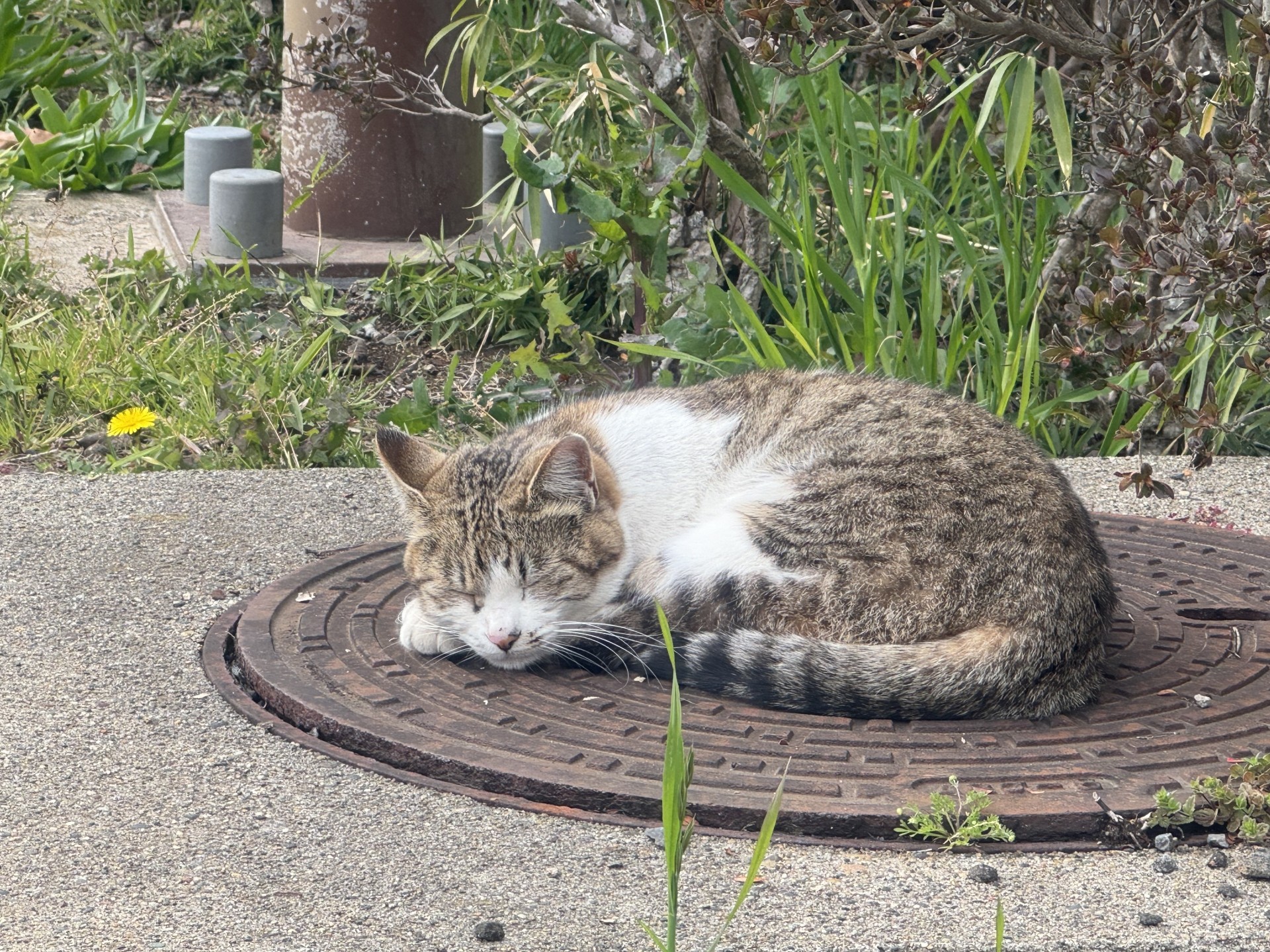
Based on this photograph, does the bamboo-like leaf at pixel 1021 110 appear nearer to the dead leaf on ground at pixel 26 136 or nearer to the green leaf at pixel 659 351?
the green leaf at pixel 659 351

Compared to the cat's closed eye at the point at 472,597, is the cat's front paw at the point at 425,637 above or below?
below

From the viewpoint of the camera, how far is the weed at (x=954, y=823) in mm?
2314

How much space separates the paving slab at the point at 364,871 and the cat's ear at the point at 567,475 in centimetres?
76

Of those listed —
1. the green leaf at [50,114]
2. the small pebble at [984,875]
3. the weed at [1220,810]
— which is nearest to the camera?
the small pebble at [984,875]

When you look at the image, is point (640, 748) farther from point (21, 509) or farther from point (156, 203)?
point (156, 203)

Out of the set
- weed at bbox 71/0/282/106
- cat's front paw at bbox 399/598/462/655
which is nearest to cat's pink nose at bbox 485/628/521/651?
cat's front paw at bbox 399/598/462/655

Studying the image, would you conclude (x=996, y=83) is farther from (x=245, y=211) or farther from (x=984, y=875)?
(x=245, y=211)

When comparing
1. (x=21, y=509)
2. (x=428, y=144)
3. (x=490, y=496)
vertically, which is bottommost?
(x=21, y=509)

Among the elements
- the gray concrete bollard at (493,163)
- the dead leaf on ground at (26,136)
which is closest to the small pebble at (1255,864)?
the gray concrete bollard at (493,163)

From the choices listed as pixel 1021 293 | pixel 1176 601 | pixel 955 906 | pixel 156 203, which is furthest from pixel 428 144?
pixel 955 906

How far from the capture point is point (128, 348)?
514cm

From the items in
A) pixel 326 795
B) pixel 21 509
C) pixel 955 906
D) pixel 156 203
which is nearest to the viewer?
pixel 955 906

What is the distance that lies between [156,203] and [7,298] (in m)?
1.33

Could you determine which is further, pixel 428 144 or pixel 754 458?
pixel 428 144
